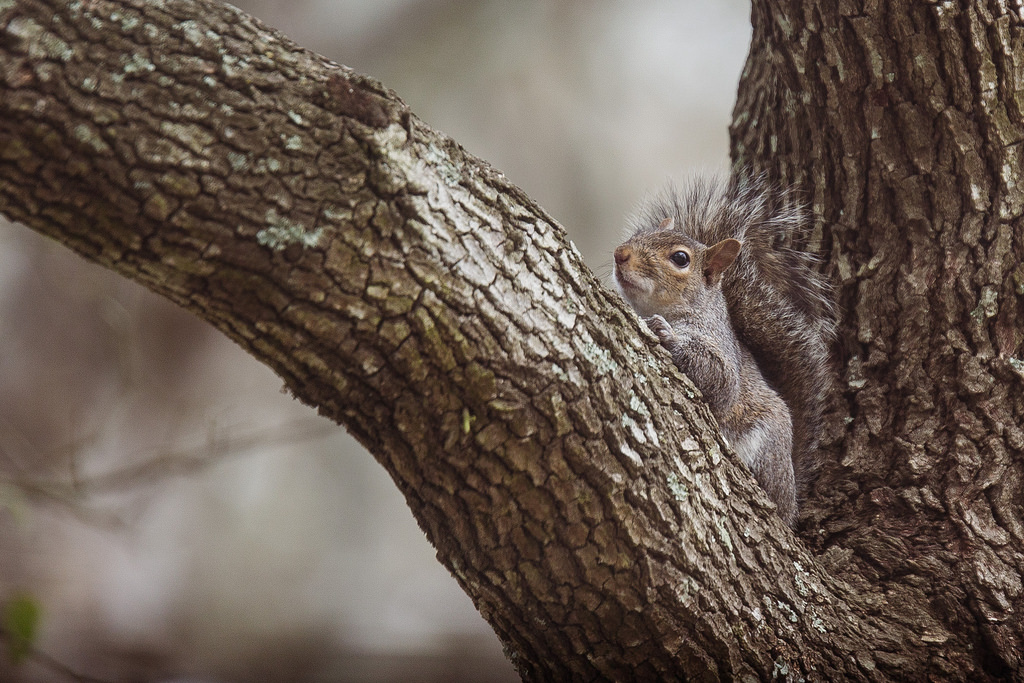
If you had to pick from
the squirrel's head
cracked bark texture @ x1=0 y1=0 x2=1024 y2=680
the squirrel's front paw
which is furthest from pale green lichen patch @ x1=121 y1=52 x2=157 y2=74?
the squirrel's head

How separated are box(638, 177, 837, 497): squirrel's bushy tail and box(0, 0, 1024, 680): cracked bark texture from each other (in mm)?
78

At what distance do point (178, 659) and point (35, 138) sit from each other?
4.91 meters

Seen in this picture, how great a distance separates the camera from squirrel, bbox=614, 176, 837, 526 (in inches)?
85.8

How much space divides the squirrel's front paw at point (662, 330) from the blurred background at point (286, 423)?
2.28 meters

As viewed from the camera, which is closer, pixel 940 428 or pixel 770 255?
pixel 940 428

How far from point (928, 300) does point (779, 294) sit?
1.48 feet

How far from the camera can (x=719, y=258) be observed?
7.96 feet

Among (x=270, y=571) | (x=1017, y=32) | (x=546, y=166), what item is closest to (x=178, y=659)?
(x=270, y=571)

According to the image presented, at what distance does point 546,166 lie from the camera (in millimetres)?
6715

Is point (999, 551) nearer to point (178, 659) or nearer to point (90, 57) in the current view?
point (90, 57)

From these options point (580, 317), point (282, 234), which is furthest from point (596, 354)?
point (282, 234)

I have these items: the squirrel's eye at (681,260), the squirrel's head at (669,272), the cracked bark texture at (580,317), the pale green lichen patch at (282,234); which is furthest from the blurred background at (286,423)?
the pale green lichen patch at (282,234)

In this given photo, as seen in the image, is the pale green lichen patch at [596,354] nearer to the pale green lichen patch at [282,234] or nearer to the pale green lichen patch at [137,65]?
the pale green lichen patch at [282,234]

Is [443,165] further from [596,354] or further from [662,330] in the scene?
[662,330]
